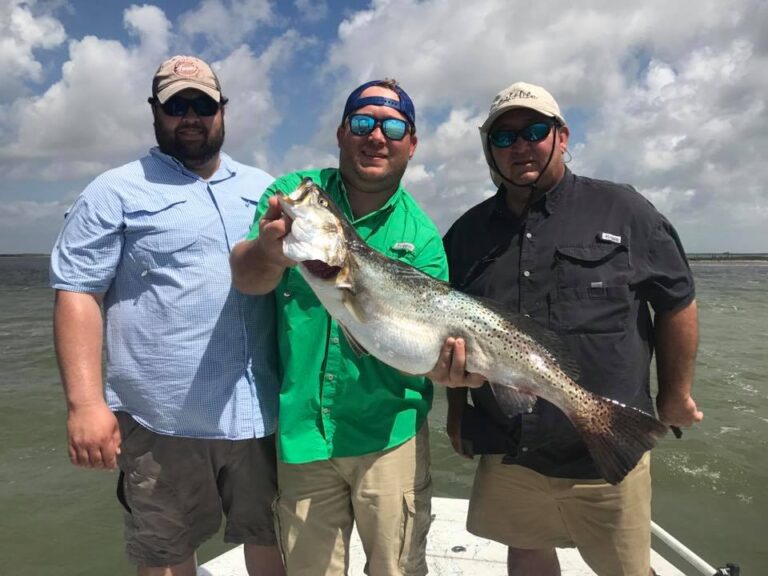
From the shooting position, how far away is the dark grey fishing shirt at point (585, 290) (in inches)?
147

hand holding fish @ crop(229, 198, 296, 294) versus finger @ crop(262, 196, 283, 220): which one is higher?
finger @ crop(262, 196, 283, 220)

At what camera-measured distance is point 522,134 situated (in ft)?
12.8

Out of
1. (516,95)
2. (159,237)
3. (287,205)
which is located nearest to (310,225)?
(287,205)

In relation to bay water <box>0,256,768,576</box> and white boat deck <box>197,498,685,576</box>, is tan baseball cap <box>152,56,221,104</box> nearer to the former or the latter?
white boat deck <box>197,498,685,576</box>

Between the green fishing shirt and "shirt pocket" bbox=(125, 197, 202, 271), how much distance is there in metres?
0.43

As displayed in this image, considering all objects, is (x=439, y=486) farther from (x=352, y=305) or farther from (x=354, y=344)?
(x=352, y=305)

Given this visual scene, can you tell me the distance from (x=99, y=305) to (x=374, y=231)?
1.79 meters

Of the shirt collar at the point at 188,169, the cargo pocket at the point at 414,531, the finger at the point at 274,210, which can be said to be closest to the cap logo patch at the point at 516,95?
the finger at the point at 274,210

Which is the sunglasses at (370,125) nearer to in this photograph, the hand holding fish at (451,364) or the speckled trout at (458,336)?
the speckled trout at (458,336)

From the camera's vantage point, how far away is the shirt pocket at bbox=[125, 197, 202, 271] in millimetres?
3553

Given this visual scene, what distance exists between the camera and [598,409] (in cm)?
346

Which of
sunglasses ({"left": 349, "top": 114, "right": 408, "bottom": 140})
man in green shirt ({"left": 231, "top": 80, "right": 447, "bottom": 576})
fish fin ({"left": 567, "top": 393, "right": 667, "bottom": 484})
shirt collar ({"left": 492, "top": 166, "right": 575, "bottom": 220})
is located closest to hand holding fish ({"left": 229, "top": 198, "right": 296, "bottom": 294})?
man in green shirt ({"left": 231, "top": 80, "right": 447, "bottom": 576})

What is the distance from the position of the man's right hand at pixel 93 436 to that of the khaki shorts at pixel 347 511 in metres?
1.05

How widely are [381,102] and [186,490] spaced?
282 cm
